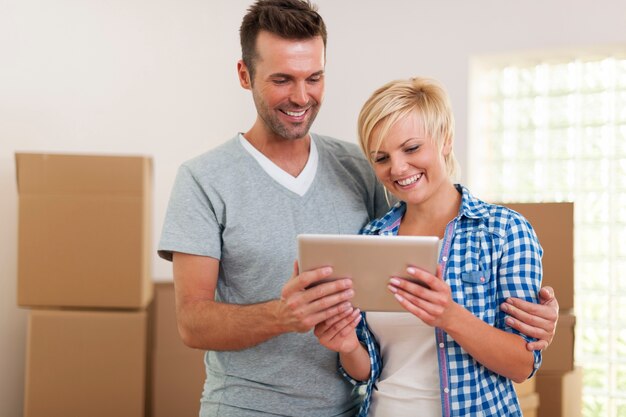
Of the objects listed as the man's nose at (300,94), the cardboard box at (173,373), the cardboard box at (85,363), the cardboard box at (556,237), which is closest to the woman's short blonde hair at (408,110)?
the man's nose at (300,94)

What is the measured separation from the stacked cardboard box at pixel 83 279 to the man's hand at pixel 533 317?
1.41 meters

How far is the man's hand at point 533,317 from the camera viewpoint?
1.26 metres

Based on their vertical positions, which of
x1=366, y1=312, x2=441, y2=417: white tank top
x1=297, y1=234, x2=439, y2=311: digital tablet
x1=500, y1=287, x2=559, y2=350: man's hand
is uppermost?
x1=297, y1=234, x2=439, y2=311: digital tablet

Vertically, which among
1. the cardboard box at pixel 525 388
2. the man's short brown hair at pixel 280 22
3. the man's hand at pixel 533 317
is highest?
the man's short brown hair at pixel 280 22

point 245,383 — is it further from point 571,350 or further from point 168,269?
point 168,269

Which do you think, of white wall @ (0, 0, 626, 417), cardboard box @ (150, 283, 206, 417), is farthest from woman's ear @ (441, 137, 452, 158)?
white wall @ (0, 0, 626, 417)

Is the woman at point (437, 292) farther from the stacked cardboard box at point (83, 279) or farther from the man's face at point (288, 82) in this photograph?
the stacked cardboard box at point (83, 279)

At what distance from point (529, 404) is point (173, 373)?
123 cm

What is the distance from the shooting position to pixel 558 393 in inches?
98.1

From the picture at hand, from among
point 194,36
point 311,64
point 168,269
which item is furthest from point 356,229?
point 194,36

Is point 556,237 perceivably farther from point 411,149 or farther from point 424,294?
point 424,294

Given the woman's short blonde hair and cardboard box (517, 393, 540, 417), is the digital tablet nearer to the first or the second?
the woman's short blonde hair

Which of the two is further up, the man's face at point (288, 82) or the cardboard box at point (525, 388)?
the man's face at point (288, 82)

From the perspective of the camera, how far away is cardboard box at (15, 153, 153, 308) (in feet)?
7.55
